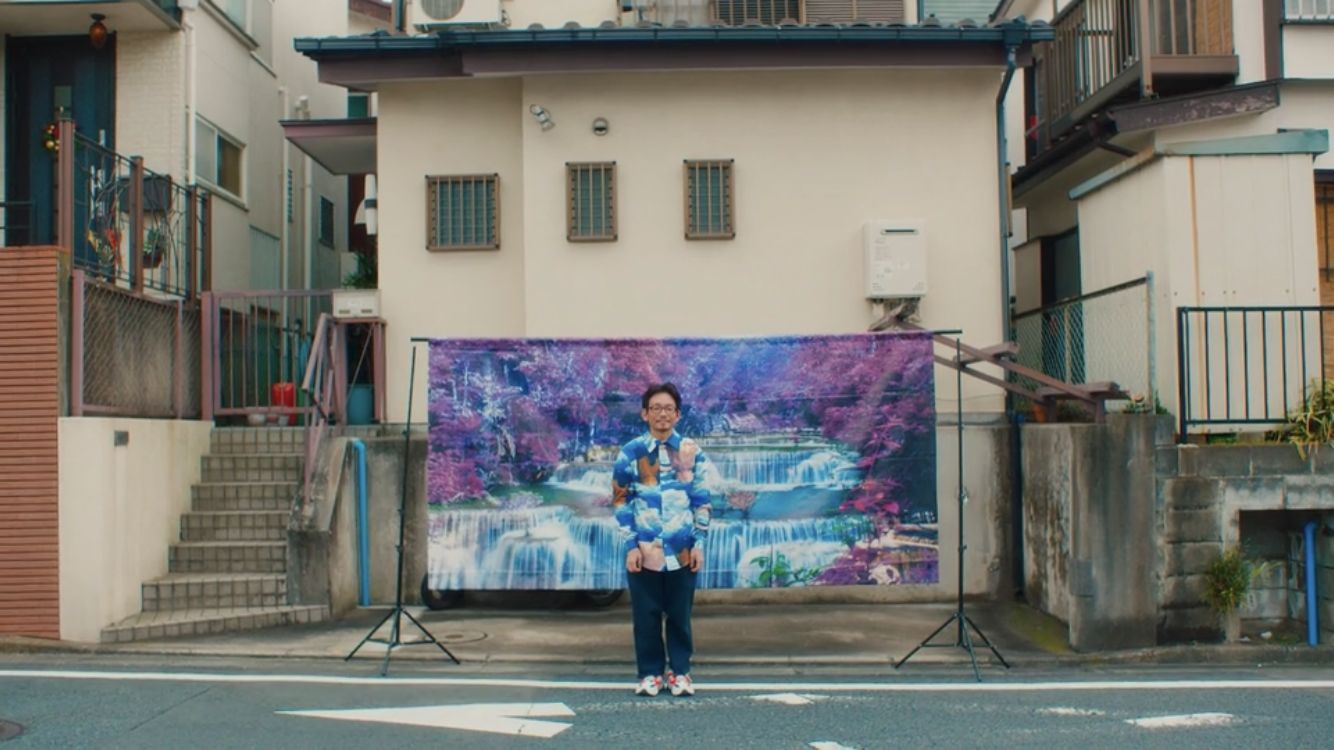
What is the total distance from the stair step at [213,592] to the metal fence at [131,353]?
4.82 feet

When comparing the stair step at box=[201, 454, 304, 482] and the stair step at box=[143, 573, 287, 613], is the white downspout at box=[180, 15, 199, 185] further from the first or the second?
the stair step at box=[143, 573, 287, 613]

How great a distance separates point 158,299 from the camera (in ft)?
35.2

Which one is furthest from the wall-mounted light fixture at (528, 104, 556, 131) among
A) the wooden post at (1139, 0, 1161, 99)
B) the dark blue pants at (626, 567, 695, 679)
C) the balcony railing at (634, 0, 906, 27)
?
the wooden post at (1139, 0, 1161, 99)

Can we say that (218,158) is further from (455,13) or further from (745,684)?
(745,684)

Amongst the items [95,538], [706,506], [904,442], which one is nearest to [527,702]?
[706,506]

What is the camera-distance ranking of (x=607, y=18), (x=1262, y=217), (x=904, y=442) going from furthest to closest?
(x=607, y=18) → (x=1262, y=217) → (x=904, y=442)

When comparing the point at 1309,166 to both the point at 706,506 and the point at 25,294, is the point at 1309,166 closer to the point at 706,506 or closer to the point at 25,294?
the point at 706,506

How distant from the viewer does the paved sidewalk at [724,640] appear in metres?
8.46

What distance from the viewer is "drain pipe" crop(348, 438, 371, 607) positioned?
412 inches

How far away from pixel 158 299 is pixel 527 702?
584cm

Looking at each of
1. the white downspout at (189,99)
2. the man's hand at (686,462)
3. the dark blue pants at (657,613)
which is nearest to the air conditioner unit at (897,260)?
the man's hand at (686,462)

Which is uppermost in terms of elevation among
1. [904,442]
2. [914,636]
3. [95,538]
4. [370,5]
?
[370,5]

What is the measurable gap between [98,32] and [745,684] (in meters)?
10.1

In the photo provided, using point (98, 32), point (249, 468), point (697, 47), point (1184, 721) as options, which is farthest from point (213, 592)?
point (1184, 721)
